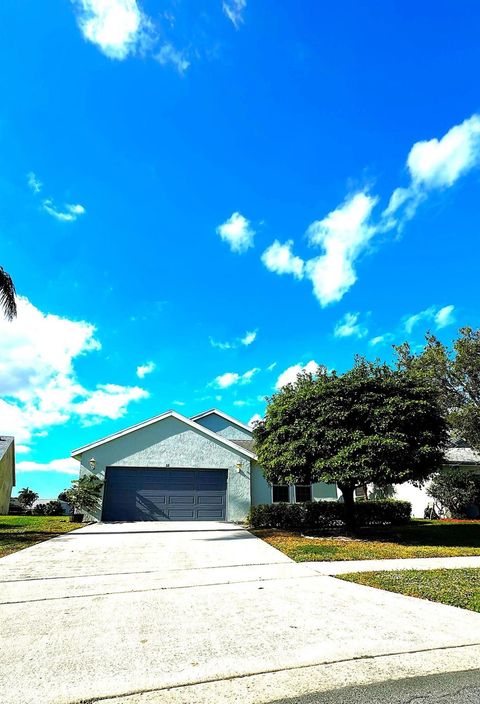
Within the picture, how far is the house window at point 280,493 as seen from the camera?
20.0 meters

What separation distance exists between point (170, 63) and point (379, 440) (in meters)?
11.7

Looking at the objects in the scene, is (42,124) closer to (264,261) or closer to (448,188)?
(264,261)

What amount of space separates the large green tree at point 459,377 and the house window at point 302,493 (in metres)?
7.99

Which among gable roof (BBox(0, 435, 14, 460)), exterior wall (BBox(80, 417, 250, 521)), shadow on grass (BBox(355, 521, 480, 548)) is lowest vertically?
shadow on grass (BBox(355, 521, 480, 548))

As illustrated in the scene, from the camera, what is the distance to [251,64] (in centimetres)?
1112

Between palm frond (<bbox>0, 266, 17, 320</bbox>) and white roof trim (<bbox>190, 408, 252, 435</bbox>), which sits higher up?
palm frond (<bbox>0, 266, 17, 320</bbox>)

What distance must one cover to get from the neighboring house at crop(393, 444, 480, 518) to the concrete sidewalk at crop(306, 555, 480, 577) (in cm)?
1347

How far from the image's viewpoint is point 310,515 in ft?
52.4

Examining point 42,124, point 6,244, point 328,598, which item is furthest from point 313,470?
point 6,244

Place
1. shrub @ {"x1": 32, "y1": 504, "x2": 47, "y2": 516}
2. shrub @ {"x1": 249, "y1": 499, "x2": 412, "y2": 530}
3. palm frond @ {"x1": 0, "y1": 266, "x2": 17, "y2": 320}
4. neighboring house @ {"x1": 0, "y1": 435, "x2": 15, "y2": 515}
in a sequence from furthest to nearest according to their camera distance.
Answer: shrub @ {"x1": 32, "y1": 504, "x2": 47, "y2": 516} → neighboring house @ {"x1": 0, "y1": 435, "x2": 15, "y2": 515} → shrub @ {"x1": 249, "y1": 499, "x2": 412, "y2": 530} → palm frond @ {"x1": 0, "y1": 266, "x2": 17, "y2": 320}

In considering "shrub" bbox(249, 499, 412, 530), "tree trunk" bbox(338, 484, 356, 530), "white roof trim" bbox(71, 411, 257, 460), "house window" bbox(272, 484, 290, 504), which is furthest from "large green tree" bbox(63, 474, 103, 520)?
"tree trunk" bbox(338, 484, 356, 530)

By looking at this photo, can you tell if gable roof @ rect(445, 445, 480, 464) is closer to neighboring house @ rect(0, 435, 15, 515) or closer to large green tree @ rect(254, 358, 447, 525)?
large green tree @ rect(254, 358, 447, 525)

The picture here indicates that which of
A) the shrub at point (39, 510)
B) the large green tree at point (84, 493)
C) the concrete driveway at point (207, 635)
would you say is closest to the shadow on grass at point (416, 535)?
the concrete driveway at point (207, 635)

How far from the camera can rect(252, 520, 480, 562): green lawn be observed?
30.3 ft
